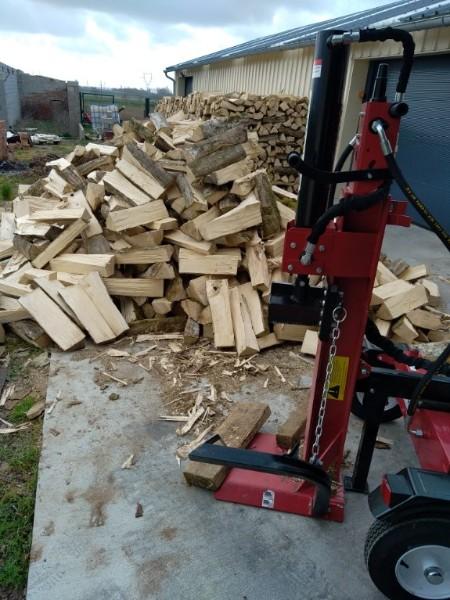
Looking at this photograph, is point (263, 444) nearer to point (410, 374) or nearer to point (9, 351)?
point (410, 374)

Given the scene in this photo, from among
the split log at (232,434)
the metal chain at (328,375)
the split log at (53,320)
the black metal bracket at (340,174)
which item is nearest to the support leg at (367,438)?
the metal chain at (328,375)

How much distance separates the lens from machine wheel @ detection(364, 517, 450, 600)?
211 centimetres

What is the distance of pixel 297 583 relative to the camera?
2404 mm

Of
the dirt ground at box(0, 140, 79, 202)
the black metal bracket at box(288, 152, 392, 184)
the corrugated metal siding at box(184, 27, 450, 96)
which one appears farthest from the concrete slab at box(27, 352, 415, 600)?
the dirt ground at box(0, 140, 79, 202)

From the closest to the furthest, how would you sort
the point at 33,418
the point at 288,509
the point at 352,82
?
the point at 288,509, the point at 33,418, the point at 352,82

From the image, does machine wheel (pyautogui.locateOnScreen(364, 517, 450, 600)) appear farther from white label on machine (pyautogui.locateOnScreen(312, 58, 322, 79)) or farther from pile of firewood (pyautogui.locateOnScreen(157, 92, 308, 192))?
pile of firewood (pyautogui.locateOnScreen(157, 92, 308, 192))

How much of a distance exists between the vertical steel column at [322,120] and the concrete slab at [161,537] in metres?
1.82

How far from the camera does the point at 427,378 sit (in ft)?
7.58

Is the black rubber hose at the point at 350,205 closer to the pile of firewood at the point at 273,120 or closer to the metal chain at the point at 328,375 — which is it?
the metal chain at the point at 328,375

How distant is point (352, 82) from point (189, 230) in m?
5.61

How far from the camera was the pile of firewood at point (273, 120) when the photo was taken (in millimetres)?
8812

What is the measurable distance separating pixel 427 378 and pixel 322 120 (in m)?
1.37

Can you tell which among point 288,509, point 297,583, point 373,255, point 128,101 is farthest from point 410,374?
point 128,101

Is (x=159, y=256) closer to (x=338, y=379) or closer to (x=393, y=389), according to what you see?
(x=338, y=379)
